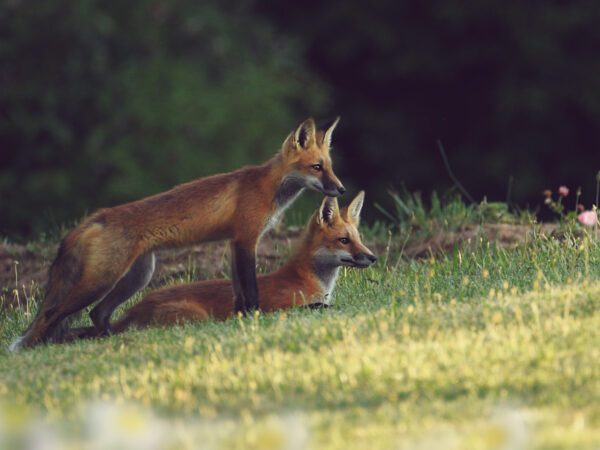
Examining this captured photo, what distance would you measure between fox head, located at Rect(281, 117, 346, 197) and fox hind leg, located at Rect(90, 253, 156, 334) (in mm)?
1323

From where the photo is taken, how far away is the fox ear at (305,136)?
8.47 m

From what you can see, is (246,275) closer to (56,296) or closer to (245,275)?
(245,275)

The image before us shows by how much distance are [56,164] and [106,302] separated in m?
11.6

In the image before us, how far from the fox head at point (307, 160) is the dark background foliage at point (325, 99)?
1077cm

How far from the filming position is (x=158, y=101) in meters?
21.8

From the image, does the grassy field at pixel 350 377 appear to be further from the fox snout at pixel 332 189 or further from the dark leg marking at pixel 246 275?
the fox snout at pixel 332 189

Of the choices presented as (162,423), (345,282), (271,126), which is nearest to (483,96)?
(271,126)

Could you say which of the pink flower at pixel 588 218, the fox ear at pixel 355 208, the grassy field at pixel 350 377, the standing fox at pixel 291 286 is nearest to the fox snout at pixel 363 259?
the standing fox at pixel 291 286

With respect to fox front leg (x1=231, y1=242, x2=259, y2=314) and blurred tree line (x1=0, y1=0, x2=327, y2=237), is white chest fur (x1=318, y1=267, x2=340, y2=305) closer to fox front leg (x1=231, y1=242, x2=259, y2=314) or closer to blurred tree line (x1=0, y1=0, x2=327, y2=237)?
fox front leg (x1=231, y1=242, x2=259, y2=314)

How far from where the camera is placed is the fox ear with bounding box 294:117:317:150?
8469mm

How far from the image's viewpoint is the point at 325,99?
23.5 m

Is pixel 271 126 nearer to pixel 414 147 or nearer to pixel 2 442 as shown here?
pixel 414 147

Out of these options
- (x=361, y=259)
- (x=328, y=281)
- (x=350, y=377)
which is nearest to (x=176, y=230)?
(x=328, y=281)

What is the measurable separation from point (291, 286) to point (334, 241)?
0.53 m
